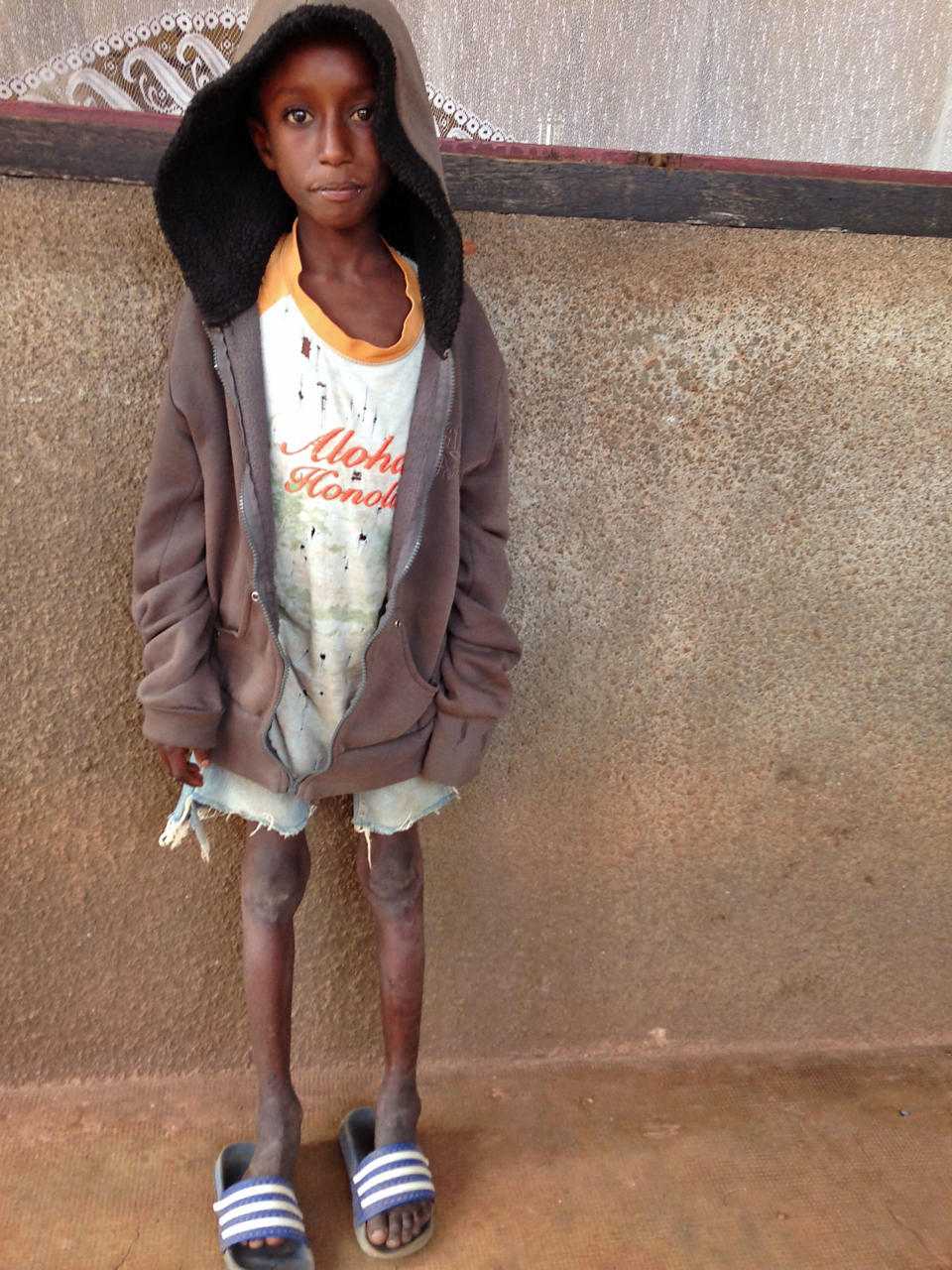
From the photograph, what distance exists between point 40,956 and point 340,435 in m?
1.11

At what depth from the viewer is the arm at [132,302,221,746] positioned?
1254 mm

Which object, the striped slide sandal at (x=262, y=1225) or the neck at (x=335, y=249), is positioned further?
the striped slide sandal at (x=262, y=1225)

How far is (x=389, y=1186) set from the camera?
58.0 inches

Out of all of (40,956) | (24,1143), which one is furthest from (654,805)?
(24,1143)

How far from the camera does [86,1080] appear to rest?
1.75 metres

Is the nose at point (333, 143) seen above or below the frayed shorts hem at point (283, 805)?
above

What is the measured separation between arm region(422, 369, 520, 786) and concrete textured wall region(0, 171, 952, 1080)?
24 cm

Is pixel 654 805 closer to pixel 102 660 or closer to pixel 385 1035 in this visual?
pixel 385 1035

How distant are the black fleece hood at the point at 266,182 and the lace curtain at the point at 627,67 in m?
0.51

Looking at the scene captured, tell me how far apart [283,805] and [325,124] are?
90cm

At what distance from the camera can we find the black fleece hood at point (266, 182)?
3.49 ft

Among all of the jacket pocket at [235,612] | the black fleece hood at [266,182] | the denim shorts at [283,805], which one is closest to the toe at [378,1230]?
the denim shorts at [283,805]

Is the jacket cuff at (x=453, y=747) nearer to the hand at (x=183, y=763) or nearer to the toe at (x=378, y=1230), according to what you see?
the hand at (x=183, y=763)

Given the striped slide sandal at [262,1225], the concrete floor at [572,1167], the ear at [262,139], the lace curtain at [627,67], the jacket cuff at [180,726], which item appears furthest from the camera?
the lace curtain at [627,67]
